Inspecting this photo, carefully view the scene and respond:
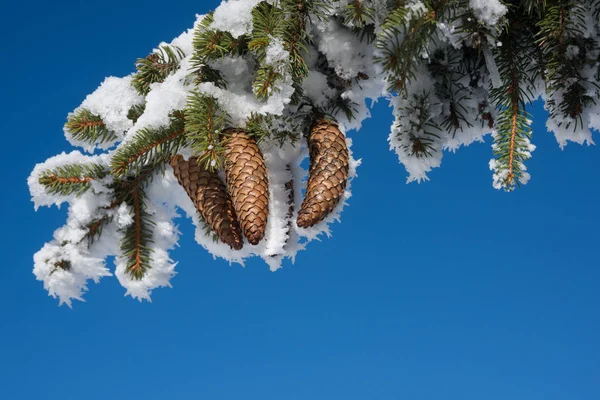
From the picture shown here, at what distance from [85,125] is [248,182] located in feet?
3.27

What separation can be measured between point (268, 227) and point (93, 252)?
94 cm

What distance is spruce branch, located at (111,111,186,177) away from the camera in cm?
212

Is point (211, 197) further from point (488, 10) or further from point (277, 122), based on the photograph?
point (488, 10)

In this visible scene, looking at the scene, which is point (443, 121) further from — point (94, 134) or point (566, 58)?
point (94, 134)

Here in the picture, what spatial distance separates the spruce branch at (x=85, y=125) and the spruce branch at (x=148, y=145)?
0.45 meters

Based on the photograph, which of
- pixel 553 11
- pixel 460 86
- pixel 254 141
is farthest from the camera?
pixel 460 86

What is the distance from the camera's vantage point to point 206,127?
6.75ft

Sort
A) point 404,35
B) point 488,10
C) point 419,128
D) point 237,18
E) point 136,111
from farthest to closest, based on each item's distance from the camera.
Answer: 1. point 136,111
2. point 419,128
3. point 237,18
4. point 488,10
5. point 404,35

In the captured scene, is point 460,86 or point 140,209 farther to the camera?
point 140,209

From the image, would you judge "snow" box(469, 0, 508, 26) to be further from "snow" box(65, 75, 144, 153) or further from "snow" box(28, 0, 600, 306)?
"snow" box(65, 75, 144, 153)

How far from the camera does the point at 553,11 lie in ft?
6.40

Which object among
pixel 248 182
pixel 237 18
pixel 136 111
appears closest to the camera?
pixel 248 182

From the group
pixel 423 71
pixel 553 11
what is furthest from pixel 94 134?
pixel 553 11

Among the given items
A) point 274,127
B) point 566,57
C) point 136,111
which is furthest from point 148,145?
point 566,57
